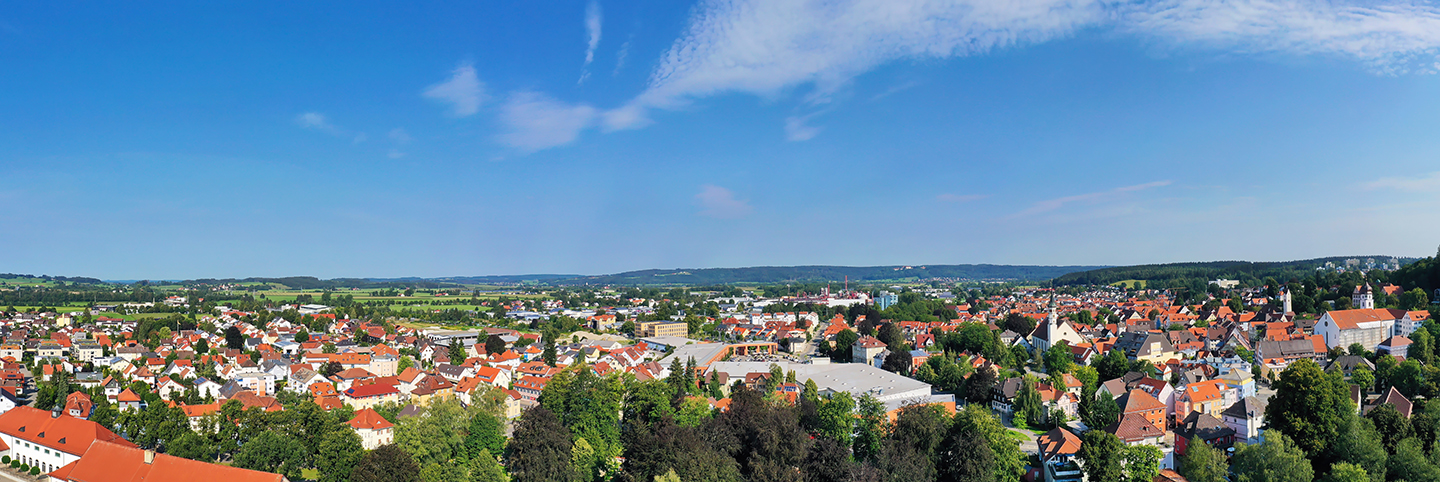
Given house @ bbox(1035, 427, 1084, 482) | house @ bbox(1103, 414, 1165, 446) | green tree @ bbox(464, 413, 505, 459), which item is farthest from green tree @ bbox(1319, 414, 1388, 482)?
green tree @ bbox(464, 413, 505, 459)

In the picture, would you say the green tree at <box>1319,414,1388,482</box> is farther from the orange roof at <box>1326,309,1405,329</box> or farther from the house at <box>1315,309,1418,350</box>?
the orange roof at <box>1326,309,1405,329</box>

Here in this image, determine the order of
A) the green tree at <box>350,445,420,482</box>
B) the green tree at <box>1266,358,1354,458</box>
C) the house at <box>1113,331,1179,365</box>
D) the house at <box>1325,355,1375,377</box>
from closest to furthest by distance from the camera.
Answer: the green tree at <box>350,445,420,482</box> < the green tree at <box>1266,358,1354,458</box> < the house at <box>1325,355,1375,377</box> < the house at <box>1113,331,1179,365</box>

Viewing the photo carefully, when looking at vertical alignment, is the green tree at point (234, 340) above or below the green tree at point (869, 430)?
above

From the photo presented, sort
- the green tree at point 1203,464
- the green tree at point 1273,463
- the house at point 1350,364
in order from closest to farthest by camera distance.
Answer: the green tree at point 1273,463
the green tree at point 1203,464
the house at point 1350,364

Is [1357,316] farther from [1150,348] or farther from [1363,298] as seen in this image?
[1150,348]

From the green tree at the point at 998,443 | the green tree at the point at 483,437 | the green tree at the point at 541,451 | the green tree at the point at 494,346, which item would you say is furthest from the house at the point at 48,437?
the green tree at the point at 494,346

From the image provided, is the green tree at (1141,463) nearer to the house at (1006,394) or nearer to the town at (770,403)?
the town at (770,403)
